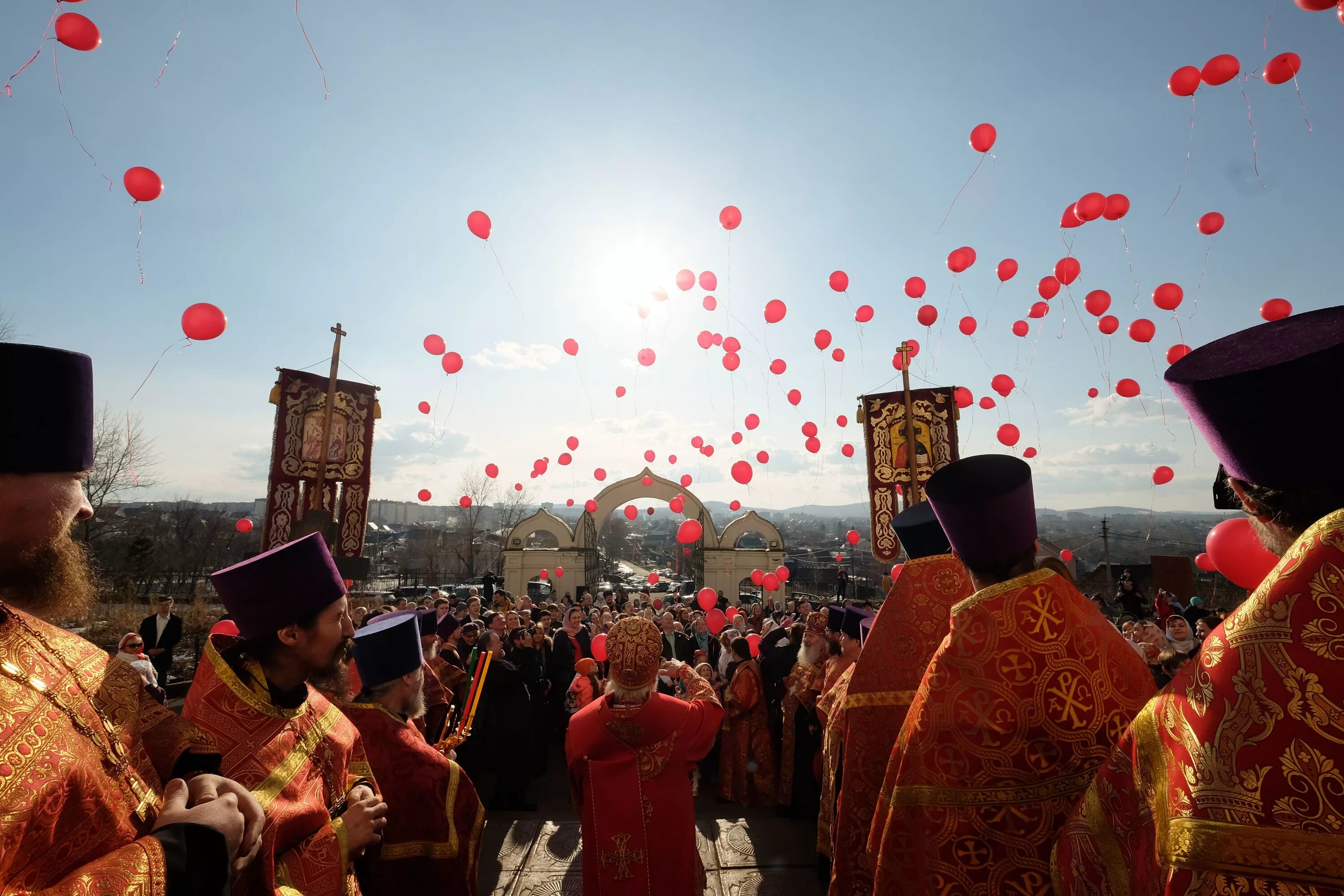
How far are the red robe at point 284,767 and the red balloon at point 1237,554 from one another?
5.58m

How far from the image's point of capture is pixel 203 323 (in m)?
6.67

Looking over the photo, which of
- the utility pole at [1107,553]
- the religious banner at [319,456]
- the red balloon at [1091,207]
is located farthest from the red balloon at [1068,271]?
the utility pole at [1107,553]

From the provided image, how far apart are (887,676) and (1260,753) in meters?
2.10

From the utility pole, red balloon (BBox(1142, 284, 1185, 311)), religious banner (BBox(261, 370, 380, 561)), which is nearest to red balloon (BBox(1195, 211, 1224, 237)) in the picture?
red balloon (BBox(1142, 284, 1185, 311))

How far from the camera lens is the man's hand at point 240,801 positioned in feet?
4.81

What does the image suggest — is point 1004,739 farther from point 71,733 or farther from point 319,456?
point 319,456

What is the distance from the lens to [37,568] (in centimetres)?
134

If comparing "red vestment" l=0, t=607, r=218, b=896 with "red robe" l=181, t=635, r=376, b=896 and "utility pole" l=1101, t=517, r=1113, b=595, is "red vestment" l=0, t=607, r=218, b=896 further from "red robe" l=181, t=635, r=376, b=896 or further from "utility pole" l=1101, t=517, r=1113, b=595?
"utility pole" l=1101, t=517, r=1113, b=595

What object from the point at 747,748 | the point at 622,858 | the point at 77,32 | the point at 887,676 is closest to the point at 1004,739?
the point at 887,676

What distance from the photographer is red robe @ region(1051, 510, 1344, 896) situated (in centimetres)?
95

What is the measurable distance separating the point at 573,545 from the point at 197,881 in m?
22.2

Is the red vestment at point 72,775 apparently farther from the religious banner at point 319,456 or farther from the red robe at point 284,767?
the religious banner at point 319,456

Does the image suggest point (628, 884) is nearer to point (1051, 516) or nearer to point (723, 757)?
point (723, 757)

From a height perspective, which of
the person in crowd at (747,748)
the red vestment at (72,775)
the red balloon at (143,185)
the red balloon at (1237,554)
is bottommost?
the person in crowd at (747,748)
